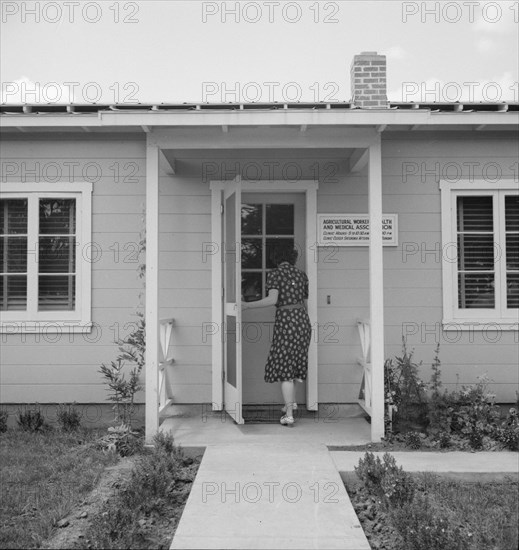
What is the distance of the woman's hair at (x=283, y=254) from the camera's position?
259 inches

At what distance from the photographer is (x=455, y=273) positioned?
275 inches

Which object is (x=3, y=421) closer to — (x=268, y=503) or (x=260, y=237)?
(x=260, y=237)

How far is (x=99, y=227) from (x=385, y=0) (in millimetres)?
4736

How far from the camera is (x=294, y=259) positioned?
6.58 meters

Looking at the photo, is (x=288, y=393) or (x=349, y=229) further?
(x=349, y=229)

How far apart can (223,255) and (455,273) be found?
2.50 m

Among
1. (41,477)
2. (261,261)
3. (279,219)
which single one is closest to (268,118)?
(279,219)

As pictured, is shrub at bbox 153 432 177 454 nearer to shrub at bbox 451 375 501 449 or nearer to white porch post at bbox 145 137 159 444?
white porch post at bbox 145 137 159 444

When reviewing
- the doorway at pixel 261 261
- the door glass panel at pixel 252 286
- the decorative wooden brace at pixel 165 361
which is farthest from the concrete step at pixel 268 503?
the door glass panel at pixel 252 286

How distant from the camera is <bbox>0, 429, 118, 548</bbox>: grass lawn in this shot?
4000mm

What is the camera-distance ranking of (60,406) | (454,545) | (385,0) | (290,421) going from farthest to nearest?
(385,0) < (60,406) < (290,421) < (454,545)

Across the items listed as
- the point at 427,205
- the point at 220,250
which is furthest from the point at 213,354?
the point at 427,205

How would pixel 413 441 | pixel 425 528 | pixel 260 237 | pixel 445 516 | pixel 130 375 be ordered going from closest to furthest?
pixel 425 528, pixel 445 516, pixel 413 441, pixel 130 375, pixel 260 237

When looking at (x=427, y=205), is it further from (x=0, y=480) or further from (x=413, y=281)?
(x=0, y=480)
